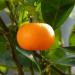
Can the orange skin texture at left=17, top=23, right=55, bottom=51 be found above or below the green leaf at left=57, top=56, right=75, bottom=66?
above

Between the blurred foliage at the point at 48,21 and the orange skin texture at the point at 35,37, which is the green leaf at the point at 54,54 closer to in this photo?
the blurred foliage at the point at 48,21

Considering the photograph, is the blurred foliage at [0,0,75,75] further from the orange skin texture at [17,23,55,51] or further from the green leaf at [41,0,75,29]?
the orange skin texture at [17,23,55,51]

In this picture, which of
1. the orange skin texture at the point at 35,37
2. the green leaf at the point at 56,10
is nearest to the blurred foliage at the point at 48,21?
the green leaf at the point at 56,10

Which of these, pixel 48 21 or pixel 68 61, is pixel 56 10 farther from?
pixel 68 61

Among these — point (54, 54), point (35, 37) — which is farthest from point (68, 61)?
point (35, 37)

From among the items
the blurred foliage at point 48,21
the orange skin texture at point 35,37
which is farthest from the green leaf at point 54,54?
the orange skin texture at point 35,37

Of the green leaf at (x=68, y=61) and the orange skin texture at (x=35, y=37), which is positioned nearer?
the orange skin texture at (x=35, y=37)

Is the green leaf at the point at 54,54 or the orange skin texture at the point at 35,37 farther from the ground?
the orange skin texture at the point at 35,37

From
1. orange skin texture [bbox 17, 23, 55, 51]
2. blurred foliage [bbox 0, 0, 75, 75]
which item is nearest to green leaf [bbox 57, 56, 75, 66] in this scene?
blurred foliage [bbox 0, 0, 75, 75]
